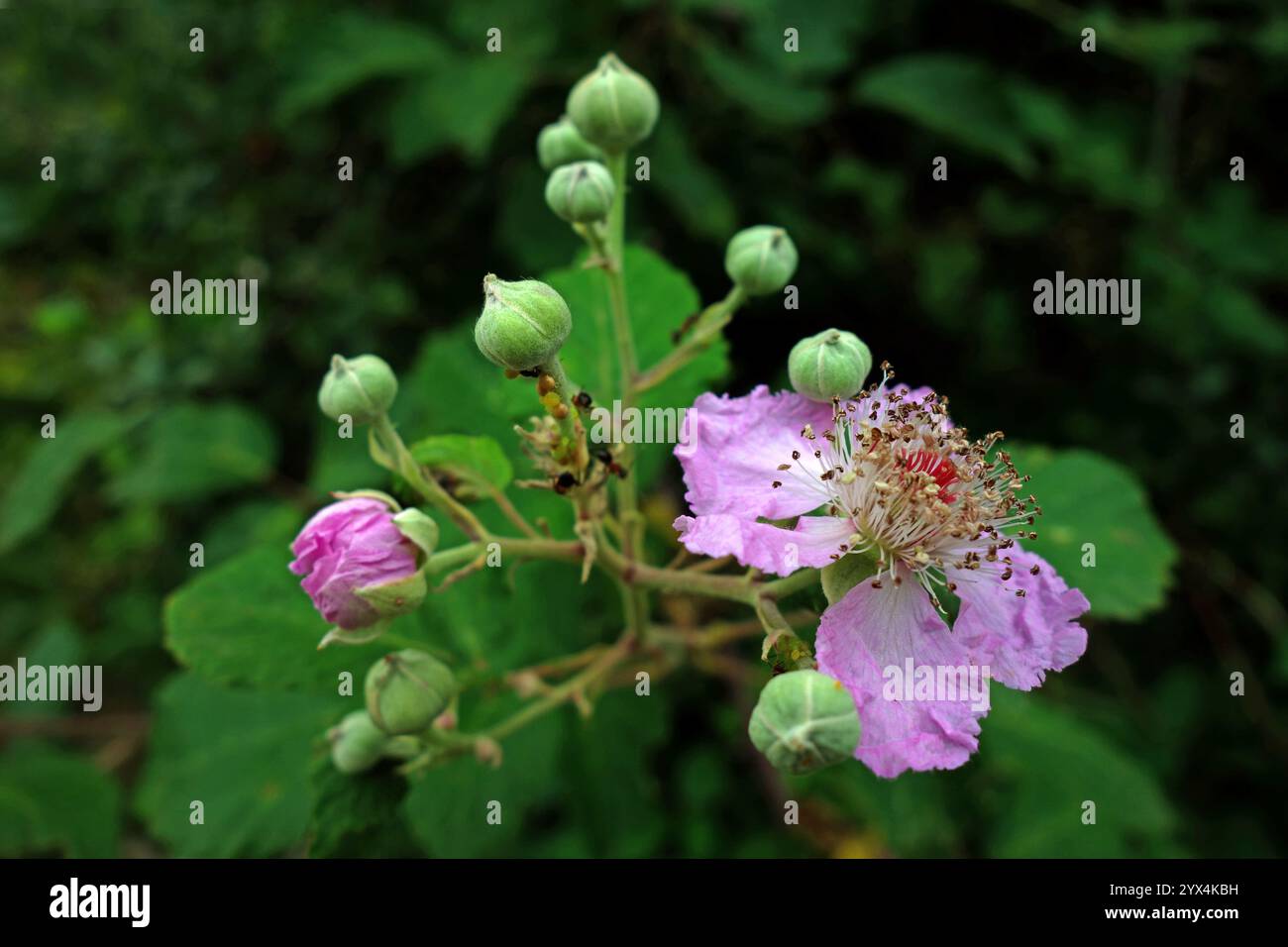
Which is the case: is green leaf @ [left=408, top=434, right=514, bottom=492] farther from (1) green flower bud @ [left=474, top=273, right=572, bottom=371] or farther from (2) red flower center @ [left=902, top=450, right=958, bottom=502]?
(2) red flower center @ [left=902, top=450, right=958, bottom=502]

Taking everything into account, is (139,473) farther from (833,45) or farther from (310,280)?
(833,45)

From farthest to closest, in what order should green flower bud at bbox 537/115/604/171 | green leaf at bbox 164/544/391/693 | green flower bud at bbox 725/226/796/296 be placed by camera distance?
green flower bud at bbox 537/115/604/171, green leaf at bbox 164/544/391/693, green flower bud at bbox 725/226/796/296

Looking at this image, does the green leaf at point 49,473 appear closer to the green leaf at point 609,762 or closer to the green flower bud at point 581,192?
the green leaf at point 609,762

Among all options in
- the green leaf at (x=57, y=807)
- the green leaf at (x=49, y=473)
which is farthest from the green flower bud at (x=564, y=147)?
the green leaf at (x=57, y=807)

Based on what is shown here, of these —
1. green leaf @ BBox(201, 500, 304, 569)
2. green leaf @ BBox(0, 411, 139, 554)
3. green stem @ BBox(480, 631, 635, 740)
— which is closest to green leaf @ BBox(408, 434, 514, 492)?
green stem @ BBox(480, 631, 635, 740)

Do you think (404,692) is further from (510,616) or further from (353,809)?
(510,616)
